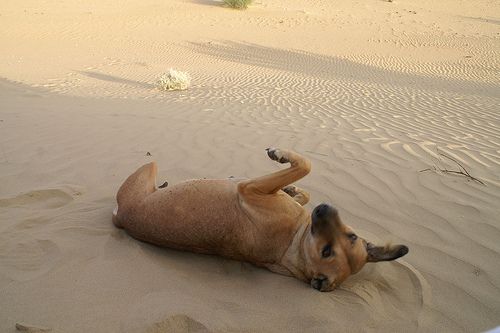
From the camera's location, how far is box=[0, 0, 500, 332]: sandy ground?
2.78 m

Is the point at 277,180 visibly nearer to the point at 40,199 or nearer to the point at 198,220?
the point at 198,220

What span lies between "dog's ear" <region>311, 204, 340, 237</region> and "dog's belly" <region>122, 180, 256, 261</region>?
542mm

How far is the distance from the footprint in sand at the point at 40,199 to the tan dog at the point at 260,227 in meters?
0.98

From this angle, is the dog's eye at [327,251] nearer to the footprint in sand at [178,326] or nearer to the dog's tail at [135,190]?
the footprint in sand at [178,326]

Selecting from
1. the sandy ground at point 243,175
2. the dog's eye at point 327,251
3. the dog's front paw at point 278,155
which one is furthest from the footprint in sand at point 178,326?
the dog's front paw at point 278,155

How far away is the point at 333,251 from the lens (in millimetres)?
2928

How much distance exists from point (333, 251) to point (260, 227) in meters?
0.58

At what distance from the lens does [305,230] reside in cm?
322

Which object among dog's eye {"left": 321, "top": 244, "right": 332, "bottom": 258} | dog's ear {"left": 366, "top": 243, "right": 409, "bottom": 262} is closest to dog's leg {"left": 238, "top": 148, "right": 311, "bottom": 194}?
dog's eye {"left": 321, "top": 244, "right": 332, "bottom": 258}

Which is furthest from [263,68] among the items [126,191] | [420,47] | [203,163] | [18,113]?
[126,191]

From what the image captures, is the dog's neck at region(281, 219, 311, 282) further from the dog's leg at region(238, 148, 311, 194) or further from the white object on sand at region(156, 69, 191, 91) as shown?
the white object on sand at region(156, 69, 191, 91)

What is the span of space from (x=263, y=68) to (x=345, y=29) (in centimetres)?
922

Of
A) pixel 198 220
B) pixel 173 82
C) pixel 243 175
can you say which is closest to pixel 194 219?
pixel 198 220

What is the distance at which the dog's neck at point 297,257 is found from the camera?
312 centimetres
